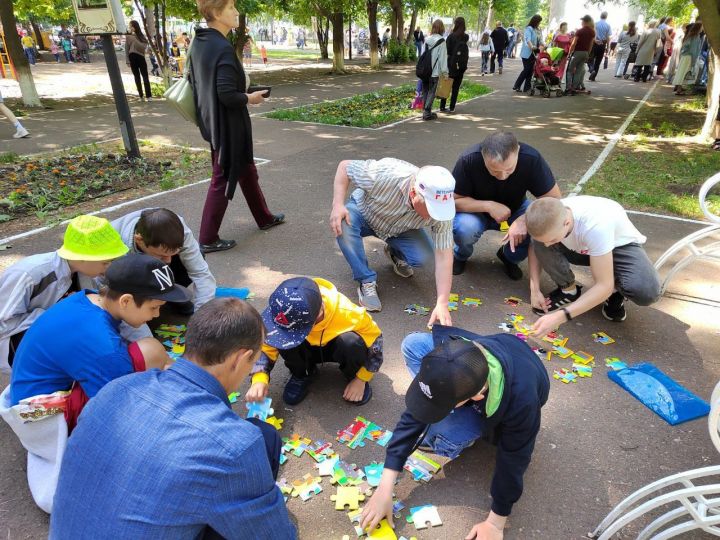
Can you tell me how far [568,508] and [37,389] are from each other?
260cm

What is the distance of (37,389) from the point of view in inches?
86.6

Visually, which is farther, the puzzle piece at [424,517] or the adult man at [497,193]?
the adult man at [497,193]

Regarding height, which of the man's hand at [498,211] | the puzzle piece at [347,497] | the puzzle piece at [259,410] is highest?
the man's hand at [498,211]

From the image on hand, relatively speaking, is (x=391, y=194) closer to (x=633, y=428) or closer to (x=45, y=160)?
(x=633, y=428)

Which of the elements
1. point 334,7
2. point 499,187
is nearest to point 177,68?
point 334,7

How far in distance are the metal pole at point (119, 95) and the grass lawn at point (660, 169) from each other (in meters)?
6.78

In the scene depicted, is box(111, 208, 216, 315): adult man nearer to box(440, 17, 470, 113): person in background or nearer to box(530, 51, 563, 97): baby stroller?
box(440, 17, 470, 113): person in background

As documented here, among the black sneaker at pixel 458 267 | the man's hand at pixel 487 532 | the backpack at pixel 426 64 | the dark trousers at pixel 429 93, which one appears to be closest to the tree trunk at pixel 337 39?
the dark trousers at pixel 429 93

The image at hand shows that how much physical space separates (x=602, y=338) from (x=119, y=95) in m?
7.21

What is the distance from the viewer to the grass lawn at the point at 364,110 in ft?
36.3

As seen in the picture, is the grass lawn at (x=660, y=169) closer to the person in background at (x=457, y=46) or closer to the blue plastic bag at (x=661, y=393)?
the blue plastic bag at (x=661, y=393)

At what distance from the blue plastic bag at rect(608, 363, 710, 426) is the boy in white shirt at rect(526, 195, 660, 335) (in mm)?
520

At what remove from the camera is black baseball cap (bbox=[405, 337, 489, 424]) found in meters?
1.75

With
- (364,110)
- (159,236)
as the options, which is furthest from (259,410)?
(364,110)
